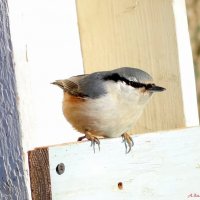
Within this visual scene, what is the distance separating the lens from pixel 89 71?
8.20ft

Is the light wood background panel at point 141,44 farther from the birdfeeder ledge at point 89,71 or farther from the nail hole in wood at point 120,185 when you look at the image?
the nail hole in wood at point 120,185

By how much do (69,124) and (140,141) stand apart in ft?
1.50

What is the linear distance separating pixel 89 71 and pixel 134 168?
801 millimetres

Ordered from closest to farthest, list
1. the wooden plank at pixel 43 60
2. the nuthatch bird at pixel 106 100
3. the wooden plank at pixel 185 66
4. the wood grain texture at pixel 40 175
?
the wood grain texture at pixel 40 175, the wooden plank at pixel 43 60, the nuthatch bird at pixel 106 100, the wooden plank at pixel 185 66


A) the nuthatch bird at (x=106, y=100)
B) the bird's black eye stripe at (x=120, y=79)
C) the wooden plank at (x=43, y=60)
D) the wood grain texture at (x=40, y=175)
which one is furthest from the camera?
the bird's black eye stripe at (x=120, y=79)

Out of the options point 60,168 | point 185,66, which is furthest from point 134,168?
point 185,66

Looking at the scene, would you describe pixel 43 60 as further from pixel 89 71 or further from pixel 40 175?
pixel 40 175

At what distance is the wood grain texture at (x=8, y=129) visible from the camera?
1.53 metres

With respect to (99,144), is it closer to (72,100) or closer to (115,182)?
(115,182)

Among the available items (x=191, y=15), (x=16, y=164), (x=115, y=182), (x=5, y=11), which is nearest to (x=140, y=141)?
(x=115, y=182)

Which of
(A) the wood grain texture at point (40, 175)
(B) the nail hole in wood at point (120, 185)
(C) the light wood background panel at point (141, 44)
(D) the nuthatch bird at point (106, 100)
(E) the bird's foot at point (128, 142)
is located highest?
(C) the light wood background panel at point (141, 44)

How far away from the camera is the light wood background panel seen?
95.1 inches

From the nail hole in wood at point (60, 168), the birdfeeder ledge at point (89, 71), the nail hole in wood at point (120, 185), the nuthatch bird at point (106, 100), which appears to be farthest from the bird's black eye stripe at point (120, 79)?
the nail hole in wood at point (60, 168)

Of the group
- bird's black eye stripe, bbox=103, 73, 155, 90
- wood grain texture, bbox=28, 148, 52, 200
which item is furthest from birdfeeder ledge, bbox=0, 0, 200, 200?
bird's black eye stripe, bbox=103, 73, 155, 90
